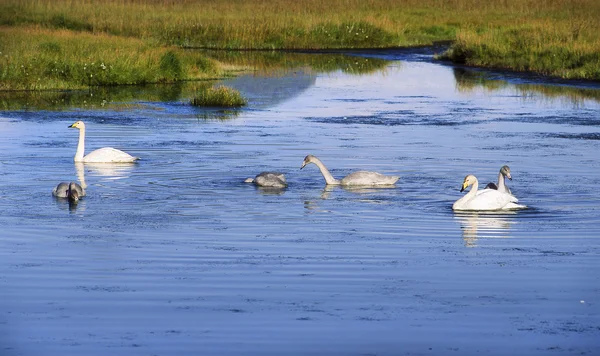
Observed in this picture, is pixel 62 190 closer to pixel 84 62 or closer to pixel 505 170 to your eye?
pixel 505 170

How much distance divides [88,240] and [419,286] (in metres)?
3.76

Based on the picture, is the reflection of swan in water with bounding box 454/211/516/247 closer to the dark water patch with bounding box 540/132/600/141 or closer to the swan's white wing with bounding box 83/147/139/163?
the swan's white wing with bounding box 83/147/139/163

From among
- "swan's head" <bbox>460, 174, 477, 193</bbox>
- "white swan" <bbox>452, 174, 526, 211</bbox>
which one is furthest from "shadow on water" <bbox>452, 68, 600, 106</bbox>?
"white swan" <bbox>452, 174, 526, 211</bbox>

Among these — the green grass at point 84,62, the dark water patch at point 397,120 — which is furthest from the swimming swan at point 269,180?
the green grass at point 84,62

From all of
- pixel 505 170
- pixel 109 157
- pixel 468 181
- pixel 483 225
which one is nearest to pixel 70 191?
pixel 109 157

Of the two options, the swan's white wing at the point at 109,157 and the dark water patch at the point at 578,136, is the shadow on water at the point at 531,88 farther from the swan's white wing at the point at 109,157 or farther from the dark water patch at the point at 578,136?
the swan's white wing at the point at 109,157

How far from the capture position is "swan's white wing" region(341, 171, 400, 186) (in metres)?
14.7

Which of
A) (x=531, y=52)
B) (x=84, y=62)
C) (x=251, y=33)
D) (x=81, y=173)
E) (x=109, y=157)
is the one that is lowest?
(x=81, y=173)

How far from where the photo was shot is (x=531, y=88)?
3056cm

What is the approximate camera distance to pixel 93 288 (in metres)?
9.29

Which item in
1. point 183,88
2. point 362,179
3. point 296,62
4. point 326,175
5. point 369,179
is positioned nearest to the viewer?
point 369,179

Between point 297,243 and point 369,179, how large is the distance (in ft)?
12.0

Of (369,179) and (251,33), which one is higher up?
(251,33)

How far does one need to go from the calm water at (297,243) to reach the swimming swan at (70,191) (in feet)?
0.46
